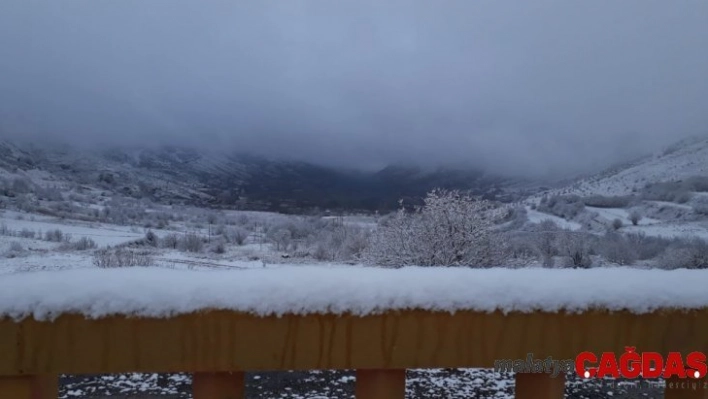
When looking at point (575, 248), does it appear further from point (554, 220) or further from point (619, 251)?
point (554, 220)

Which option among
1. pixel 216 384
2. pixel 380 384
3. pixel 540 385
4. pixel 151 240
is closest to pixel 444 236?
pixel 540 385

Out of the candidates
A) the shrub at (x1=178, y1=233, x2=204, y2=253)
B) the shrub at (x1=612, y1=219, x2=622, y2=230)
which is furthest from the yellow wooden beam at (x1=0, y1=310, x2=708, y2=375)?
the shrub at (x1=612, y1=219, x2=622, y2=230)

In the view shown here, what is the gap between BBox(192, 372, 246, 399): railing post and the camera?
133 cm

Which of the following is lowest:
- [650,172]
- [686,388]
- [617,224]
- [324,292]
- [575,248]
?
[686,388]

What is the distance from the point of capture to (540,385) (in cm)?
139

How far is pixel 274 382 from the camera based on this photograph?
679 cm

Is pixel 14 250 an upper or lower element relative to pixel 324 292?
lower

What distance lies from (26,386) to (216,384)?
0.48 m

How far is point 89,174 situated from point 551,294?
78982mm

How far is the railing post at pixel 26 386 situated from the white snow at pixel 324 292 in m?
0.20

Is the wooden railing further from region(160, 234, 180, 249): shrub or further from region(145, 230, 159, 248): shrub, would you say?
region(160, 234, 180, 249): shrub

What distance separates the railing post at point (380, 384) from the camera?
134 cm

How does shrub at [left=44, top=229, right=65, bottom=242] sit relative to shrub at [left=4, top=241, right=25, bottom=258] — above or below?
above

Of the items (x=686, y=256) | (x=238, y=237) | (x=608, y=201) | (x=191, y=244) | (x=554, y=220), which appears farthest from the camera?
(x=608, y=201)
